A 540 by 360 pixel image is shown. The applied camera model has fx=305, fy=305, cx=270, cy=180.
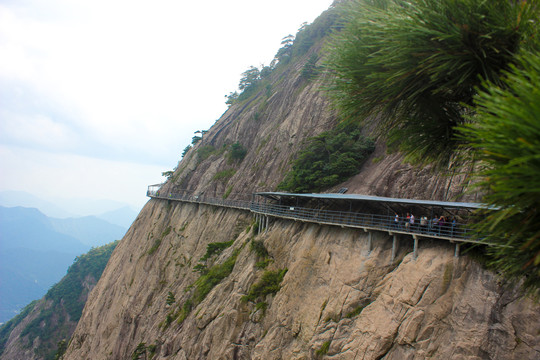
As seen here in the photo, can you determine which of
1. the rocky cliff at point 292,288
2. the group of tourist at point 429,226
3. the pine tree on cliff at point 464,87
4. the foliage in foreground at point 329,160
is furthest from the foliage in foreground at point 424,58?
the foliage in foreground at point 329,160

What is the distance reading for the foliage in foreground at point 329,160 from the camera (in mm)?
27219

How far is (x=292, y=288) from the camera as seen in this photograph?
18.5 metres

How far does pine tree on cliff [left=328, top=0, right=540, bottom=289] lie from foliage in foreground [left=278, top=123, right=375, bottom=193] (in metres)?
22.4

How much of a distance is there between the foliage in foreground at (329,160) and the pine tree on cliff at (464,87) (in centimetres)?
2244

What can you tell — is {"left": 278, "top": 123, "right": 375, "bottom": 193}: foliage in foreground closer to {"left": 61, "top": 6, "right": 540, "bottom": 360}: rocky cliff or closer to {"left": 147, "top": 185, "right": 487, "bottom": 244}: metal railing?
{"left": 61, "top": 6, "right": 540, "bottom": 360}: rocky cliff

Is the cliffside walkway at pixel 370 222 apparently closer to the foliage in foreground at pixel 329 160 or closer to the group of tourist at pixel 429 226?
the group of tourist at pixel 429 226

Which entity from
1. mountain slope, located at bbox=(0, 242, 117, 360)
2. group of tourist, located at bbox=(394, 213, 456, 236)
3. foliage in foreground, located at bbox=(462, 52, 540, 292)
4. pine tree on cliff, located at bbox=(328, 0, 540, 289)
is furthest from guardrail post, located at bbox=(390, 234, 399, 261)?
mountain slope, located at bbox=(0, 242, 117, 360)

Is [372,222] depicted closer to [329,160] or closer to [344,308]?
[344,308]

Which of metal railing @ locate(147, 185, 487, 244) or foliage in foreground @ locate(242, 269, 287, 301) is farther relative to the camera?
foliage in foreground @ locate(242, 269, 287, 301)

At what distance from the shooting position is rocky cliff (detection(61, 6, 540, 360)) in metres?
11.3

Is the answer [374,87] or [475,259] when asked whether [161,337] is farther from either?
[374,87]

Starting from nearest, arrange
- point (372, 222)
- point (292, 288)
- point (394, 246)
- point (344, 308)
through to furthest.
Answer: point (394, 246) → point (344, 308) → point (372, 222) → point (292, 288)

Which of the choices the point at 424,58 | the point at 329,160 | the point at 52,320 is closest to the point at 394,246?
the point at 424,58

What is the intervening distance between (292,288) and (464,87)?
1647 centimetres
